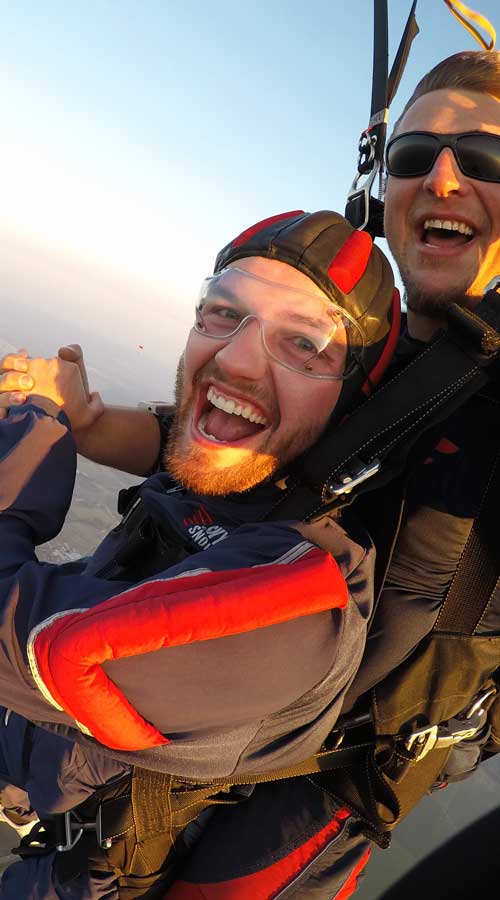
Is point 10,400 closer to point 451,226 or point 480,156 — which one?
point 451,226

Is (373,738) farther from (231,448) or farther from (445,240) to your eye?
(445,240)

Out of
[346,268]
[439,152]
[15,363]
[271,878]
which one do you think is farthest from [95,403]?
[271,878]

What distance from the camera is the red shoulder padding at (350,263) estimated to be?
1.54 meters

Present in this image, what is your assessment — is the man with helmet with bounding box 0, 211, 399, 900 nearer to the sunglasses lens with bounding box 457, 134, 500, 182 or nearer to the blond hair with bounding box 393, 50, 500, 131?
the sunglasses lens with bounding box 457, 134, 500, 182

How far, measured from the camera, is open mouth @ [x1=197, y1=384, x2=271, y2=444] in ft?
5.24

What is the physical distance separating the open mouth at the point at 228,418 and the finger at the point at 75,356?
48cm

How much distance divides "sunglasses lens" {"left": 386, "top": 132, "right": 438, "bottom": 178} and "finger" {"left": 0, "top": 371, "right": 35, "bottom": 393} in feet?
4.88

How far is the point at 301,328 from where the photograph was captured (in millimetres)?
1583

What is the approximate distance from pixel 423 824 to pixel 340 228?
151 inches

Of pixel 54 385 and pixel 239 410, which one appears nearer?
pixel 239 410

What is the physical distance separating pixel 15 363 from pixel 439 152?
1566mm

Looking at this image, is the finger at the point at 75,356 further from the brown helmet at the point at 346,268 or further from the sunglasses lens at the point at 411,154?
the sunglasses lens at the point at 411,154

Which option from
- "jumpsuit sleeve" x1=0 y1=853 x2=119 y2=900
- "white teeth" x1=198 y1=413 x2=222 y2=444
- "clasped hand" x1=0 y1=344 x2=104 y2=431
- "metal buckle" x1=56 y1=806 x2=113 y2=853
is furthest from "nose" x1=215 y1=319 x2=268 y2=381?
"jumpsuit sleeve" x1=0 y1=853 x2=119 y2=900

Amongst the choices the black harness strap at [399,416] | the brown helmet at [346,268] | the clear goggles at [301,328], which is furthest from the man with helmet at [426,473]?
the clear goggles at [301,328]
